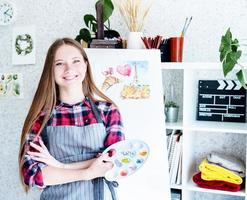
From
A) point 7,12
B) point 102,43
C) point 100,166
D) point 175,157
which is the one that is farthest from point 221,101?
point 7,12

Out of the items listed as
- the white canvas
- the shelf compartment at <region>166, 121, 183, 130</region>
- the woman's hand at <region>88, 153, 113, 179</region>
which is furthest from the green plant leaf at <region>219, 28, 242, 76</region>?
the woman's hand at <region>88, 153, 113, 179</region>

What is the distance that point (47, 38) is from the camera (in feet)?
7.26

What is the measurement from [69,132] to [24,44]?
1.02m

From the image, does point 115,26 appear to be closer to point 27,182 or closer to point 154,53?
point 154,53

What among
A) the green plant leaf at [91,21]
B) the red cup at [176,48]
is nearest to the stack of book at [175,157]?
the red cup at [176,48]

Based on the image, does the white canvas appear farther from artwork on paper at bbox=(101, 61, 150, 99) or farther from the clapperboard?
the clapperboard

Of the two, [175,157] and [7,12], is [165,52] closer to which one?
[175,157]

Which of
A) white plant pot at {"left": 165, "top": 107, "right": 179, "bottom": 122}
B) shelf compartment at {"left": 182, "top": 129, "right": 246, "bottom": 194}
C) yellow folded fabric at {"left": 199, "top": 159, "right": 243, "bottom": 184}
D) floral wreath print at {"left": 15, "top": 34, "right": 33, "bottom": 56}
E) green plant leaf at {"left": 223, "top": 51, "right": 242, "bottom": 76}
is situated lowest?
yellow folded fabric at {"left": 199, "top": 159, "right": 243, "bottom": 184}

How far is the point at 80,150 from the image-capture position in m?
1.42

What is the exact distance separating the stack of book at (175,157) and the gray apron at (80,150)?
407mm

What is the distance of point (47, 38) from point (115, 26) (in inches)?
17.2

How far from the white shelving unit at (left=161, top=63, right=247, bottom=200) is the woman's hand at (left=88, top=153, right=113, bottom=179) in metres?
0.42

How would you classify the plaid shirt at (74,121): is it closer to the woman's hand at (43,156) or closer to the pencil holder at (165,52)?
the woman's hand at (43,156)

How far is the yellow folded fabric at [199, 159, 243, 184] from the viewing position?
5.40 ft
